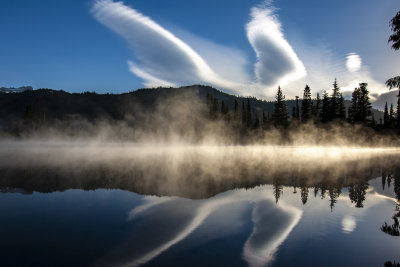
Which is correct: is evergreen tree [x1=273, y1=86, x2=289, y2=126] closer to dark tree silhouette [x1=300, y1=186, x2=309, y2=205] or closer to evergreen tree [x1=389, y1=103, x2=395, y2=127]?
evergreen tree [x1=389, y1=103, x2=395, y2=127]

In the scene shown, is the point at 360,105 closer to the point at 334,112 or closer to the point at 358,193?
the point at 334,112

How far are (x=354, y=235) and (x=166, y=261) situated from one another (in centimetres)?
515

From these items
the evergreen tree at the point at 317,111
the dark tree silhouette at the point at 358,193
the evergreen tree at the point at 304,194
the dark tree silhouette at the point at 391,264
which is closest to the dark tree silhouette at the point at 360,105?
the evergreen tree at the point at 317,111

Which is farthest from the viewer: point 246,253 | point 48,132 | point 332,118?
point 48,132

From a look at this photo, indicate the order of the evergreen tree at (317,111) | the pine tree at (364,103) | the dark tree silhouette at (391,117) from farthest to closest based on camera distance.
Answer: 1. the evergreen tree at (317,111)
2. the dark tree silhouette at (391,117)
3. the pine tree at (364,103)

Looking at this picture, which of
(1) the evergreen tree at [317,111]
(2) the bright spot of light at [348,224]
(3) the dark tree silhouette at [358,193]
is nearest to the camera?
(2) the bright spot of light at [348,224]

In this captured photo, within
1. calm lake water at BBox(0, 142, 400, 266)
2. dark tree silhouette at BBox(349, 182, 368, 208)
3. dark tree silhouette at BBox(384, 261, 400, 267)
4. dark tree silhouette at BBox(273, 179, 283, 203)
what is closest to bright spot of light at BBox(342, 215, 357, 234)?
calm lake water at BBox(0, 142, 400, 266)

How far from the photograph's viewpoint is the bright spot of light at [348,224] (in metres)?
7.86

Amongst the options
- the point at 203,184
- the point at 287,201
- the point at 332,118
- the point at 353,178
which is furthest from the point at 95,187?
the point at 332,118

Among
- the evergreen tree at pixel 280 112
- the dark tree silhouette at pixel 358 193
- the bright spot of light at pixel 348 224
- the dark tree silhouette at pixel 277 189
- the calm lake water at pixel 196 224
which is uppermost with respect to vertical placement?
the evergreen tree at pixel 280 112

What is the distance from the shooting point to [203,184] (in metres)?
14.9

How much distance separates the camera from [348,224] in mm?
8430

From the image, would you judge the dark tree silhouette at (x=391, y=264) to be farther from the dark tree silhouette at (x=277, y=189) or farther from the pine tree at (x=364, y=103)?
the pine tree at (x=364, y=103)

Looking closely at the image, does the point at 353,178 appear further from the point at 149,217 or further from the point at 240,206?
the point at 149,217
